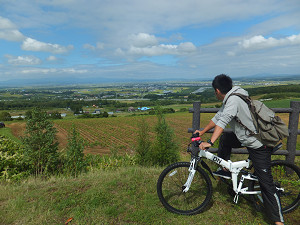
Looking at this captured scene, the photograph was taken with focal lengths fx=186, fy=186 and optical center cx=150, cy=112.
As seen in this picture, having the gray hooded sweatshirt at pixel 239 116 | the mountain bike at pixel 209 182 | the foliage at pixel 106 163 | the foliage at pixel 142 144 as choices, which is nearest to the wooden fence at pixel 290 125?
the mountain bike at pixel 209 182

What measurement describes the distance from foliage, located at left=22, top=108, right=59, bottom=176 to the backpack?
6.13 m

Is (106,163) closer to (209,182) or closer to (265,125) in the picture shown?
(209,182)

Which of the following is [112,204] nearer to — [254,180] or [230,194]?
[230,194]

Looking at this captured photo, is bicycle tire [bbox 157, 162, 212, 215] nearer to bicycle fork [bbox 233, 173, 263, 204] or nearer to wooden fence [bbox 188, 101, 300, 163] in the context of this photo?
bicycle fork [bbox 233, 173, 263, 204]

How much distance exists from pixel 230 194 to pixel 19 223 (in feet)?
12.5

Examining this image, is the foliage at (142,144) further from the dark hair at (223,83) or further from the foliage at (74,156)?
the dark hair at (223,83)

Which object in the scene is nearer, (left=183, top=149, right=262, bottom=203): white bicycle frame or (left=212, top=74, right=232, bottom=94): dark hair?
(left=212, top=74, right=232, bottom=94): dark hair

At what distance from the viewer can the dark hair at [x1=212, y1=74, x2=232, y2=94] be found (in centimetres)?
312

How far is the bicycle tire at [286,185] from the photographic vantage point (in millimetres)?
3420

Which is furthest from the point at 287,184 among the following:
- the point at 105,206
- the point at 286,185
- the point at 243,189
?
the point at 105,206

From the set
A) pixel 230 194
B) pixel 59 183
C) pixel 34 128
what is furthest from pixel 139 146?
pixel 230 194

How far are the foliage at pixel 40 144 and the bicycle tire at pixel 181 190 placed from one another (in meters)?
4.53

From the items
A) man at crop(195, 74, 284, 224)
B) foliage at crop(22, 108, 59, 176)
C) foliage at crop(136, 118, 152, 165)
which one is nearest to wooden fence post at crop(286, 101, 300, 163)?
man at crop(195, 74, 284, 224)

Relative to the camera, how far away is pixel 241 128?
9.99 feet
